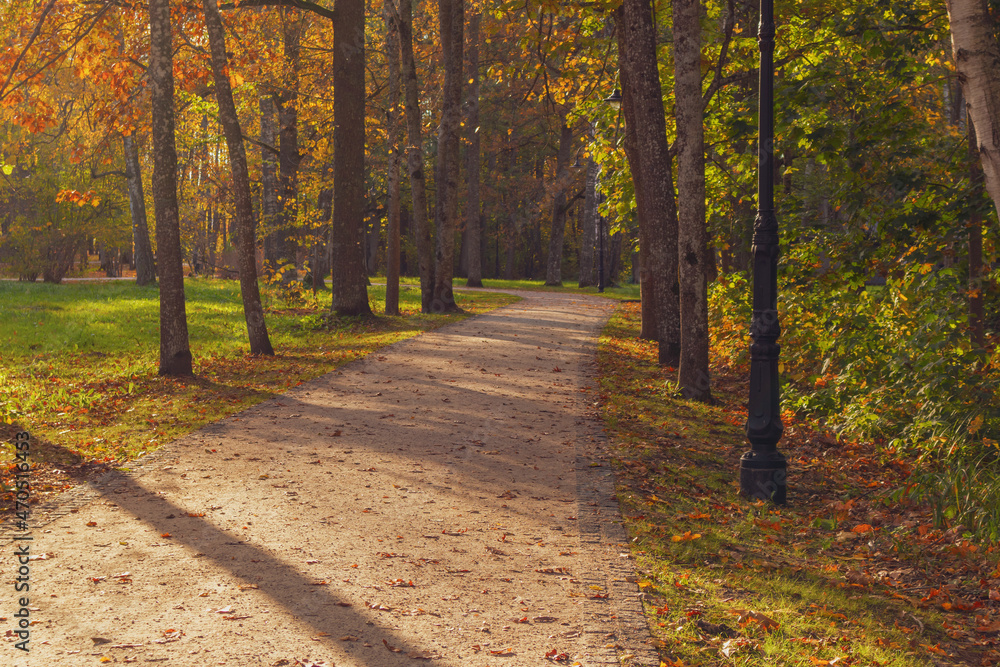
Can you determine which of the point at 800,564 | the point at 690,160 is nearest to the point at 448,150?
the point at 690,160

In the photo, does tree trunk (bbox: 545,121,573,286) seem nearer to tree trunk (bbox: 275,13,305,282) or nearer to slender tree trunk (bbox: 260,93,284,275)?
slender tree trunk (bbox: 260,93,284,275)

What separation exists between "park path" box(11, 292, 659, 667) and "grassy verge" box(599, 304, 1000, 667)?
325 mm

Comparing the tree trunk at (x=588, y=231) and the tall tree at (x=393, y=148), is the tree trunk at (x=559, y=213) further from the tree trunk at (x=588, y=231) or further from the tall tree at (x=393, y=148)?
the tall tree at (x=393, y=148)

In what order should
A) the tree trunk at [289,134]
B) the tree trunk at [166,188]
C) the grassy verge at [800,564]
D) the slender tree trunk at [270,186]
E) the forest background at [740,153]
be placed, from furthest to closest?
the slender tree trunk at [270,186]
the tree trunk at [289,134]
the tree trunk at [166,188]
the forest background at [740,153]
the grassy verge at [800,564]

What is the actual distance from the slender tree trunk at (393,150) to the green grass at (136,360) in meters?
1.23

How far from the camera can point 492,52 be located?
31.0 metres

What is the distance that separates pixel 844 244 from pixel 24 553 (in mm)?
8339

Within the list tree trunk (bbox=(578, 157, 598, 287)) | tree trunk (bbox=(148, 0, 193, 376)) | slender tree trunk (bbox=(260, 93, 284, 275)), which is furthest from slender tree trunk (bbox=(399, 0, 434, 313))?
tree trunk (bbox=(578, 157, 598, 287))

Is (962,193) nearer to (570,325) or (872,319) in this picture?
(872,319)

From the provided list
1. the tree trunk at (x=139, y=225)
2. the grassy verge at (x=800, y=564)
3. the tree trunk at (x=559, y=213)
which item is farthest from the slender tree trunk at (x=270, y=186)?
the grassy verge at (x=800, y=564)

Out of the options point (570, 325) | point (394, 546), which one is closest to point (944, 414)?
point (394, 546)

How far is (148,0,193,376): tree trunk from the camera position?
10.7m

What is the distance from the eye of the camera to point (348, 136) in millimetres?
17375

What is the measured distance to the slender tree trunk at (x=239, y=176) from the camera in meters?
12.2
